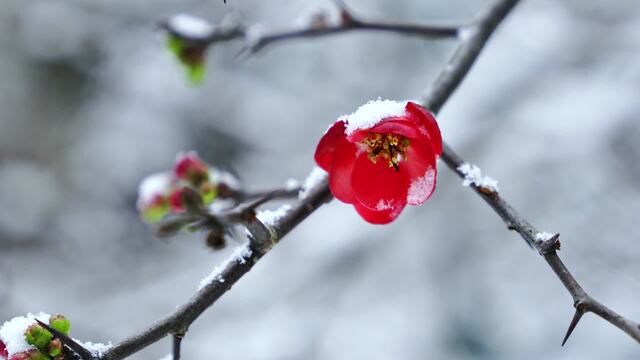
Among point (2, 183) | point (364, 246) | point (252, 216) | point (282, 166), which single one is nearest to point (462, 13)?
point (282, 166)

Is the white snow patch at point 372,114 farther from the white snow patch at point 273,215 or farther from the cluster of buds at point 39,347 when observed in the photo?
the cluster of buds at point 39,347

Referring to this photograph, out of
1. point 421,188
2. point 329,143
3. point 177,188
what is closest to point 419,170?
point 421,188

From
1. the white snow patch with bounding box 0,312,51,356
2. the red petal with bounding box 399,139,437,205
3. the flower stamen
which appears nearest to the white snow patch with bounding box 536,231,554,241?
the red petal with bounding box 399,139,437,205

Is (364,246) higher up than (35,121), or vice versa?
(35,121)

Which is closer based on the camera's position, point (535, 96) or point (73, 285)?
point (535, 96)

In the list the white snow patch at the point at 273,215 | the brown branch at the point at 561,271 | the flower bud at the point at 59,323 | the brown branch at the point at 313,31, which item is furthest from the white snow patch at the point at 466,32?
the flower bud at the point at 59,323

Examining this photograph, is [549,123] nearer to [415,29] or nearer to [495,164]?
[495,164]

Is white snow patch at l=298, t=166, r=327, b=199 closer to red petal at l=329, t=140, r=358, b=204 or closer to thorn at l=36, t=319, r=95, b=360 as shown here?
red petal at l=329, t=140, r=358, b=204
